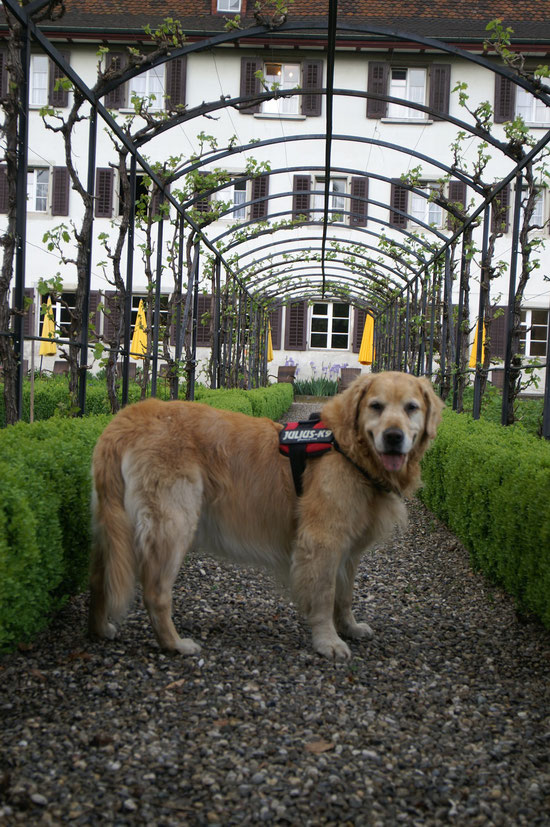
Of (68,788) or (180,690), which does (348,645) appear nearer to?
(180,690)

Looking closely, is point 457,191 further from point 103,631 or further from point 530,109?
point 103,631

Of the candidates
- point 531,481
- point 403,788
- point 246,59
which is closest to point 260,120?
point 246,59

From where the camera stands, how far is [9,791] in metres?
2.26

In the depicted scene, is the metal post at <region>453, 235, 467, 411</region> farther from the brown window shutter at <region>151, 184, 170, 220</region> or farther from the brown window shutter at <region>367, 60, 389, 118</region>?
the brown window shutter at <region>367, 60, 389, 118</region>

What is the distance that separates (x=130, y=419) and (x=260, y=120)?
73.7 ft

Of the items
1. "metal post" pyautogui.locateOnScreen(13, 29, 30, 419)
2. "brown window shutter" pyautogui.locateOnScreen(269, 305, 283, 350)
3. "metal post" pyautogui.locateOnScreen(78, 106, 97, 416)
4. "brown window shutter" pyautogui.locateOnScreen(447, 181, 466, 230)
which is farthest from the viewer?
"brown window shutter" pyautogui.locateOnScreen(269, 305, 283, 350)

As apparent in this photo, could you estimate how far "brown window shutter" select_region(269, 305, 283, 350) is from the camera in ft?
87.6

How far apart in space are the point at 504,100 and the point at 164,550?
2423 centimetres

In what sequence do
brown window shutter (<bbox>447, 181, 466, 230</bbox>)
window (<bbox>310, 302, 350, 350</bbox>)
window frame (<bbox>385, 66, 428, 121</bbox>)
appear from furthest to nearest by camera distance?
window (<bbox>310, 302, 350, 350</bbox>) → brown window shutter (<bbox>447, 181, 466, 230</bbox>) → window frame (<bbox>385, 66, 428, 121</bbox>)

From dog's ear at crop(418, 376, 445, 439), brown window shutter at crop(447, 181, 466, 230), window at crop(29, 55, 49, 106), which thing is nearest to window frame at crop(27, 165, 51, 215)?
window at crop(29, 55, 49, 106)

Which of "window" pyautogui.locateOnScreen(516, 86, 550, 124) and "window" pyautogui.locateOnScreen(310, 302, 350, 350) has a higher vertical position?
"window" pyautogui.locateOnScreen(516, 86, 550, 124)

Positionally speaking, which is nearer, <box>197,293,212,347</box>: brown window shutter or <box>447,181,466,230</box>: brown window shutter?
<box>447,181,466,230</box>: brown window shutter

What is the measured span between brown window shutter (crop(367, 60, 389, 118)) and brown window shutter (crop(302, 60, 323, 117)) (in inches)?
62.6

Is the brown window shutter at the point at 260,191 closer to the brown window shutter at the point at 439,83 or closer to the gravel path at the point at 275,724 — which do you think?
the brown window shutter at the point at 439,83
